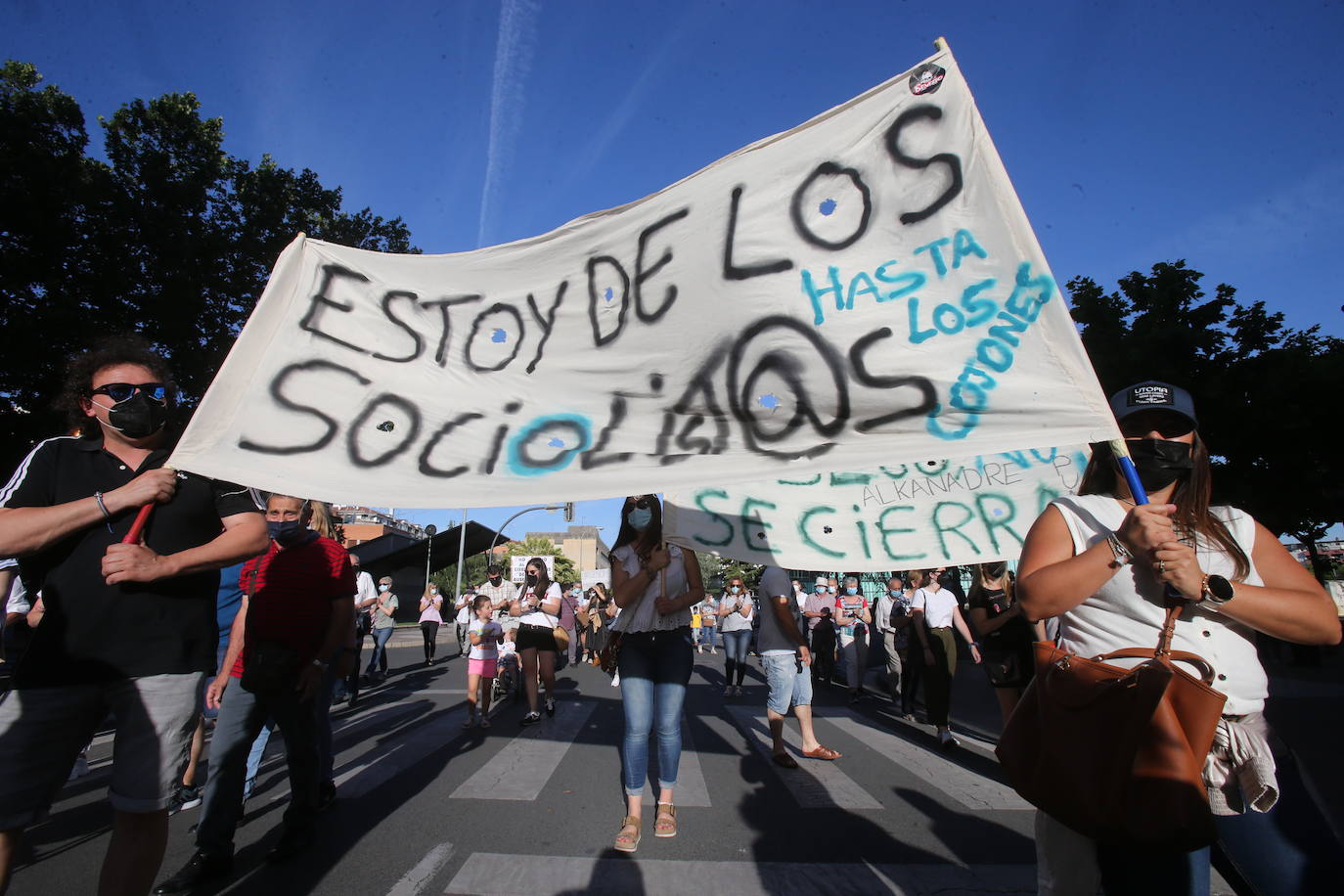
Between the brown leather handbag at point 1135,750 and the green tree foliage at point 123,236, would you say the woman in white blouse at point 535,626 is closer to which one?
the brown leather handbag at point 1135,750

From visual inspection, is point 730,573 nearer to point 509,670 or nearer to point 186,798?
point 509,670

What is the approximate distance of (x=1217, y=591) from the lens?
166 cm

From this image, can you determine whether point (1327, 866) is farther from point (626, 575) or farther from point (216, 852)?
point (216, 852)

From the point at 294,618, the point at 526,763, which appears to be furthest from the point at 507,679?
the point at 294,618

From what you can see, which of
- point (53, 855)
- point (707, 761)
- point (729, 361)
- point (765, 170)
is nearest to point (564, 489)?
point (729, 361)

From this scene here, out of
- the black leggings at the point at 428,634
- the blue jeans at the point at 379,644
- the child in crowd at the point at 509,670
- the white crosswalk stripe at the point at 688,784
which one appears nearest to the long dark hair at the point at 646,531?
the white crosswalk stripe at the point at 688,784

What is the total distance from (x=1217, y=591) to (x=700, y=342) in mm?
1536

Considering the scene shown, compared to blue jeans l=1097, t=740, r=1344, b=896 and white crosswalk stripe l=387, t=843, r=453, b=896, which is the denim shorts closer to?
white crosswalk stripe l=387, t=843, r=453, b=896

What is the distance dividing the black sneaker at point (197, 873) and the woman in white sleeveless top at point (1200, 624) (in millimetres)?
3373

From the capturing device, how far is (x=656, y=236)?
2.54 metres

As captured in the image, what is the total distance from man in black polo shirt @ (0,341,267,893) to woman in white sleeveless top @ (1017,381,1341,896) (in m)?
2.55

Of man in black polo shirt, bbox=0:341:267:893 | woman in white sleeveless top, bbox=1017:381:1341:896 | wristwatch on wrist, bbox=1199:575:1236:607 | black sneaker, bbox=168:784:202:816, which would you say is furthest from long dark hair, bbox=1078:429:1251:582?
black sneaker, bbox=168:784:202:816

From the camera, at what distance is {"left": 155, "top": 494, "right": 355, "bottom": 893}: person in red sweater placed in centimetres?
334

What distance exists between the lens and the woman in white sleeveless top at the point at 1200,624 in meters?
1.65
